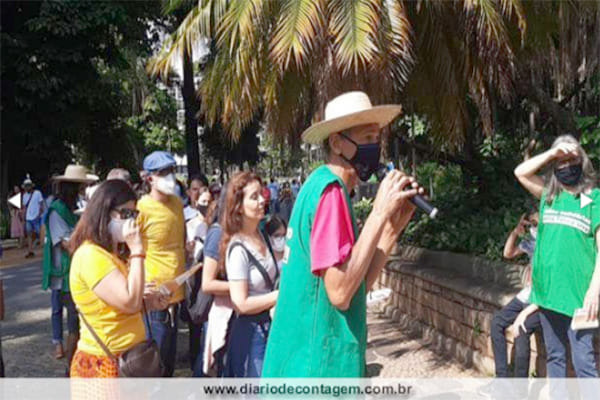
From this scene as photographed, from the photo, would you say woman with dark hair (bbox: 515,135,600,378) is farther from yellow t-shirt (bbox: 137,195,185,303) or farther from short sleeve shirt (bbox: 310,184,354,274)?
yellow t-shirt (bbox: 137,195,185,303)

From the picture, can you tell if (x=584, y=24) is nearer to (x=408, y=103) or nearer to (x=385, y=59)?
(x=408, y=103)

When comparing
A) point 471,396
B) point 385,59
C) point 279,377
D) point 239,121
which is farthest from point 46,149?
point 279,377

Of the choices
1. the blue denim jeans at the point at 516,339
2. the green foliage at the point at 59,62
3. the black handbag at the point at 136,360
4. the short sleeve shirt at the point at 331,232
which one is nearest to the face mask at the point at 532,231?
the blue denim jeans at the point at 516,339

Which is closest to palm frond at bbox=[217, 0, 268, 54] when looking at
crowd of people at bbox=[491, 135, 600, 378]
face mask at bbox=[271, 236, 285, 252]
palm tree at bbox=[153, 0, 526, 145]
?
palm tree at bbox=[153, 0, 526, 145]

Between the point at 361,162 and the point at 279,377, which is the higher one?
the point at 361,162

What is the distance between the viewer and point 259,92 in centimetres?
752

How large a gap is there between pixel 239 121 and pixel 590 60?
20.8 ft

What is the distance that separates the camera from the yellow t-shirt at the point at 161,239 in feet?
17.0

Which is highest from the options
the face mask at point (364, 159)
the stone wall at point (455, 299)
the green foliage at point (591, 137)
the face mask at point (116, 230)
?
the green foliage at point (591, 137)

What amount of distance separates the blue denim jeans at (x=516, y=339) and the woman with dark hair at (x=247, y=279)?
2.16 meters

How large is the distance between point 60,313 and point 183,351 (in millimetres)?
1313

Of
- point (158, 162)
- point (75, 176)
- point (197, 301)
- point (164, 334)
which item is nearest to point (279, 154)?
point (75, 176)

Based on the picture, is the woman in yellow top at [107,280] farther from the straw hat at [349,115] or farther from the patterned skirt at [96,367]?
the straw hat at [349,115]

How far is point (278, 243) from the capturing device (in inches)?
182
